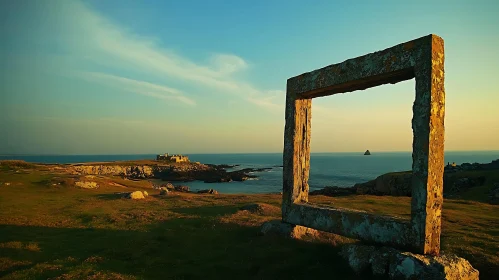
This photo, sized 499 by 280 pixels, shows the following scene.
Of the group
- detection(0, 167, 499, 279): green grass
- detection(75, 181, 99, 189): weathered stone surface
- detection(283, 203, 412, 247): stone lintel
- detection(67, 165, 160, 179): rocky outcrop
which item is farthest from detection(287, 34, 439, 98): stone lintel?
detection(67, 165, 160, 179): rocky outcrop

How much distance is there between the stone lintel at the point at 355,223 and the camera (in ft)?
23.7

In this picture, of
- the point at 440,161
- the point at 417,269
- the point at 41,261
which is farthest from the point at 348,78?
the point at 41,261

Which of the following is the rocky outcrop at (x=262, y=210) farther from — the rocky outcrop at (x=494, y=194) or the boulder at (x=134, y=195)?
the rocky outcrop at (x=494, y=194)

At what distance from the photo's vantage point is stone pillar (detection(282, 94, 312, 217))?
33.1 feet

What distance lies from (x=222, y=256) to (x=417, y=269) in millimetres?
5165

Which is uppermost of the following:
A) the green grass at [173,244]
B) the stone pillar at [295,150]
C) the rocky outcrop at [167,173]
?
the stone pillar at [295,150]

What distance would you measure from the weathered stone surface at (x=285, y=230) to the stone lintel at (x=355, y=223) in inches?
9.2

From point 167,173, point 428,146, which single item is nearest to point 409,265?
point 428,146

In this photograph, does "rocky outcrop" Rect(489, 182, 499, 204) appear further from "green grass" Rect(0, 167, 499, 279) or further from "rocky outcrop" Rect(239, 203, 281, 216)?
"rocky outcrop" Rect(239, 203, 281, 216)

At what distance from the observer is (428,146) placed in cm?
677

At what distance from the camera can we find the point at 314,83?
→ 9.59m

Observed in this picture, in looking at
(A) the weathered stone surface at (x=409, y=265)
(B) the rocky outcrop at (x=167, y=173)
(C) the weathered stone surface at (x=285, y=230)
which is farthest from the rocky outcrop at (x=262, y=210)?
(B) the rocky outcrop at (x=167, y=173)

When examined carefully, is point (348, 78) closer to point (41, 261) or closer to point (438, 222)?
point (438, 222)

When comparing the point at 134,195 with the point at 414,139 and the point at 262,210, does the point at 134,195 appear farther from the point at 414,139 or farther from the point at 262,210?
the point at 414,139
